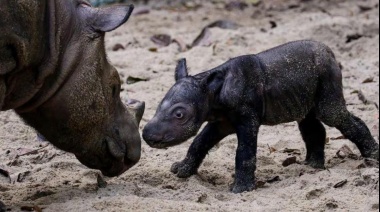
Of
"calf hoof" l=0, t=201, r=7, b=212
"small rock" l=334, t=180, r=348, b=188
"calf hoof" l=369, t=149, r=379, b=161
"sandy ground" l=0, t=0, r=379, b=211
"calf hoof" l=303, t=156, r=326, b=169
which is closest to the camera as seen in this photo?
"calf hoof" l=0, t=201, r=7, b=212

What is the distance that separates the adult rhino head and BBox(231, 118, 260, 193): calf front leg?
64 cm

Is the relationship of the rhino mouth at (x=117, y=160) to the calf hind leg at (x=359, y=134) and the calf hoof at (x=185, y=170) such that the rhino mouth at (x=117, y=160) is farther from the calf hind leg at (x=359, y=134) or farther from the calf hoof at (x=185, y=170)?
the calf hind leg at (x=359, y=134)

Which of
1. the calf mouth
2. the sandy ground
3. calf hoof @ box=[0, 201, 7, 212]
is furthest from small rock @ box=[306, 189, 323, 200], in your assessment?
calf hoof @ box=[0, 201, 7, 212]

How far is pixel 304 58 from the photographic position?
5.00m

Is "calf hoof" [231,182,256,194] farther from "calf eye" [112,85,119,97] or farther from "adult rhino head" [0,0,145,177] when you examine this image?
"calf eye" [112,85,119,97]

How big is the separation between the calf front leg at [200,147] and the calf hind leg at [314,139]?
20.4 inches

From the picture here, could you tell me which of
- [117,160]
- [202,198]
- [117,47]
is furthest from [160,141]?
[117,47]

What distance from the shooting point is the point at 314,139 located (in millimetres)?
5195

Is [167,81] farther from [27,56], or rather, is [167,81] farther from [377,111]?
[27,56]

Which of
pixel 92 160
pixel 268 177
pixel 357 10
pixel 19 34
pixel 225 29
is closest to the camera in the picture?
pixel 19 34

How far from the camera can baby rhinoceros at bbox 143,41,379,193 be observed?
4.69m

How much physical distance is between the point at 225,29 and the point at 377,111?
122 inches

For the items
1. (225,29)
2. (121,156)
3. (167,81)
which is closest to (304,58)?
(121,156)

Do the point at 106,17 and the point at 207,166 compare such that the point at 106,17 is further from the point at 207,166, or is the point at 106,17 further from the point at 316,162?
the point at 316,162
